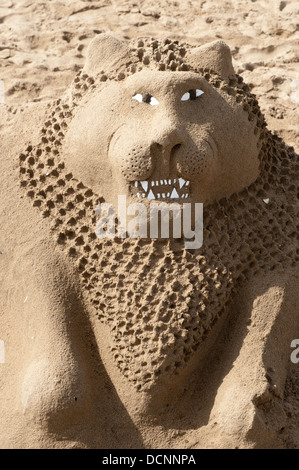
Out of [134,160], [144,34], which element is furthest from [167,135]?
[144,34]

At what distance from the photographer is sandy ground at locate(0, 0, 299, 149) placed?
5.16 m

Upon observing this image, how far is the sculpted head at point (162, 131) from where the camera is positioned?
3.68m

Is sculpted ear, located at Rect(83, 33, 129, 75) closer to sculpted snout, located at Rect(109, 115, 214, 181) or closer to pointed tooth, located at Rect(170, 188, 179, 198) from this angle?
sculpted snout, located at Rect(109, 115, 214, 181)

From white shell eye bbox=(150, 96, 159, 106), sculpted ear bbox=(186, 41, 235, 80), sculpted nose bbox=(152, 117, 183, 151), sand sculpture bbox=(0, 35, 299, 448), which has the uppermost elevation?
sculpted ear bbox=(186, 41, 235, 80)

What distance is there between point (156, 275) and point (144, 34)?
2244 mm

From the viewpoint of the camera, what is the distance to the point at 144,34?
5.48 m

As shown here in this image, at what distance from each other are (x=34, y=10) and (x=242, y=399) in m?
3.14

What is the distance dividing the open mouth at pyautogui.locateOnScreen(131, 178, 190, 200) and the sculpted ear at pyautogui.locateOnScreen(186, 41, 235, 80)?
1.76 feet

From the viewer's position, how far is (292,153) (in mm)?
4195

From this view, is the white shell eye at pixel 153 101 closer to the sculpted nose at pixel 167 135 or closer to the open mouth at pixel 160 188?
the sculpted nose at pixel 167 135

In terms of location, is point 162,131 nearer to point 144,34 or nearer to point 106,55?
point 106,55

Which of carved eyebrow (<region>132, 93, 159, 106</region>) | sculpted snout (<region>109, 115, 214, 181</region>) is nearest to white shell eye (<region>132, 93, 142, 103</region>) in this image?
carved eyebrow (<region>132, 93, 159, 106</region>)

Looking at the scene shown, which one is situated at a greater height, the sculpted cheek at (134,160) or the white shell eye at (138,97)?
the white shell eye at (138,97)

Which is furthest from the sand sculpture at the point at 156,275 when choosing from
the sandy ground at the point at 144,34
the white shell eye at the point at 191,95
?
the sandy ground at the point at 144,34
